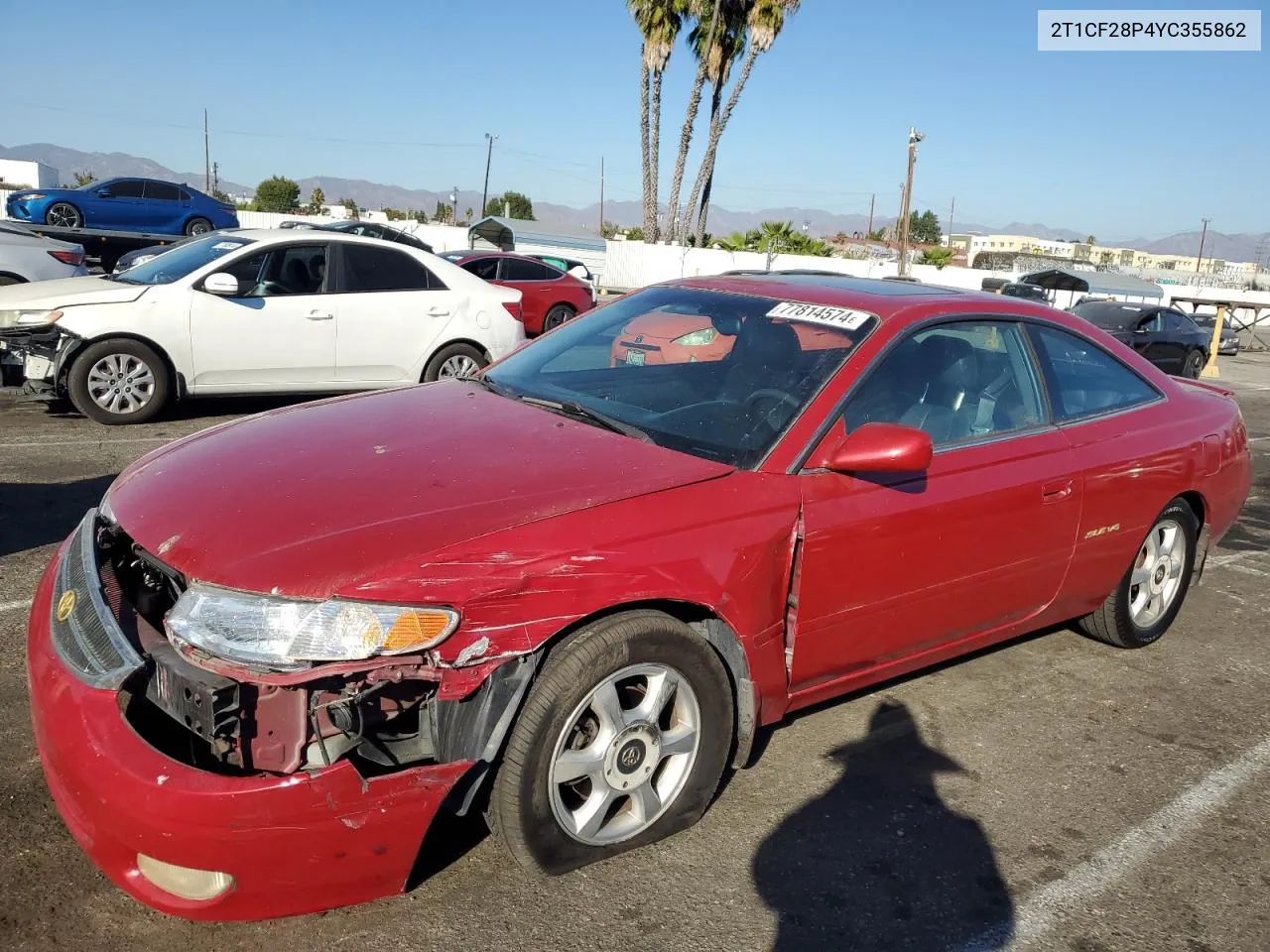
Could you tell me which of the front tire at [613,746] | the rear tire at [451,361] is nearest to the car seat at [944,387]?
the front tire at [613,746]

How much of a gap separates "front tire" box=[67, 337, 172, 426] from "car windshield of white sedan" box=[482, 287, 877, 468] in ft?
15.6

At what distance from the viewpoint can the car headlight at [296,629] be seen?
2267 millimetres

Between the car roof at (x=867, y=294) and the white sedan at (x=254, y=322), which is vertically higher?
the car roof at (x=867, y=294)

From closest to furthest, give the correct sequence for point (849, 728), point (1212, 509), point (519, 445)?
point (519, 445)
point (849, 728)
point (1212, 509)

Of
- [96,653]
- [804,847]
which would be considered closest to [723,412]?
[804,847]

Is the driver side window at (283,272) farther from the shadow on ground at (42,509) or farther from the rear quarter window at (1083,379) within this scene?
the rear quarter window at (1083,379)

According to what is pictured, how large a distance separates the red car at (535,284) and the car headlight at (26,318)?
8237mm

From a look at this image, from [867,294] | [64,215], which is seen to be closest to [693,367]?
[867,294]

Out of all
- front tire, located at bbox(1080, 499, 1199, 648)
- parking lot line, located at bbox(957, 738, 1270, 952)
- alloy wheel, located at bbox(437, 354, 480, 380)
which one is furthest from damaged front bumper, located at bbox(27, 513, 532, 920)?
alloy wheel, located at bbox(437, 354, 480, 380)

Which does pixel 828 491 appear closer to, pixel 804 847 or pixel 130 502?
pixel 804 847

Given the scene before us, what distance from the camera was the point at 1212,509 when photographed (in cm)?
473

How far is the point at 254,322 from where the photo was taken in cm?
805

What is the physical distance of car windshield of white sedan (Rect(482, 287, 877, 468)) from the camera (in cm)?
323

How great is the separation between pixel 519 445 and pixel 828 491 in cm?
93
